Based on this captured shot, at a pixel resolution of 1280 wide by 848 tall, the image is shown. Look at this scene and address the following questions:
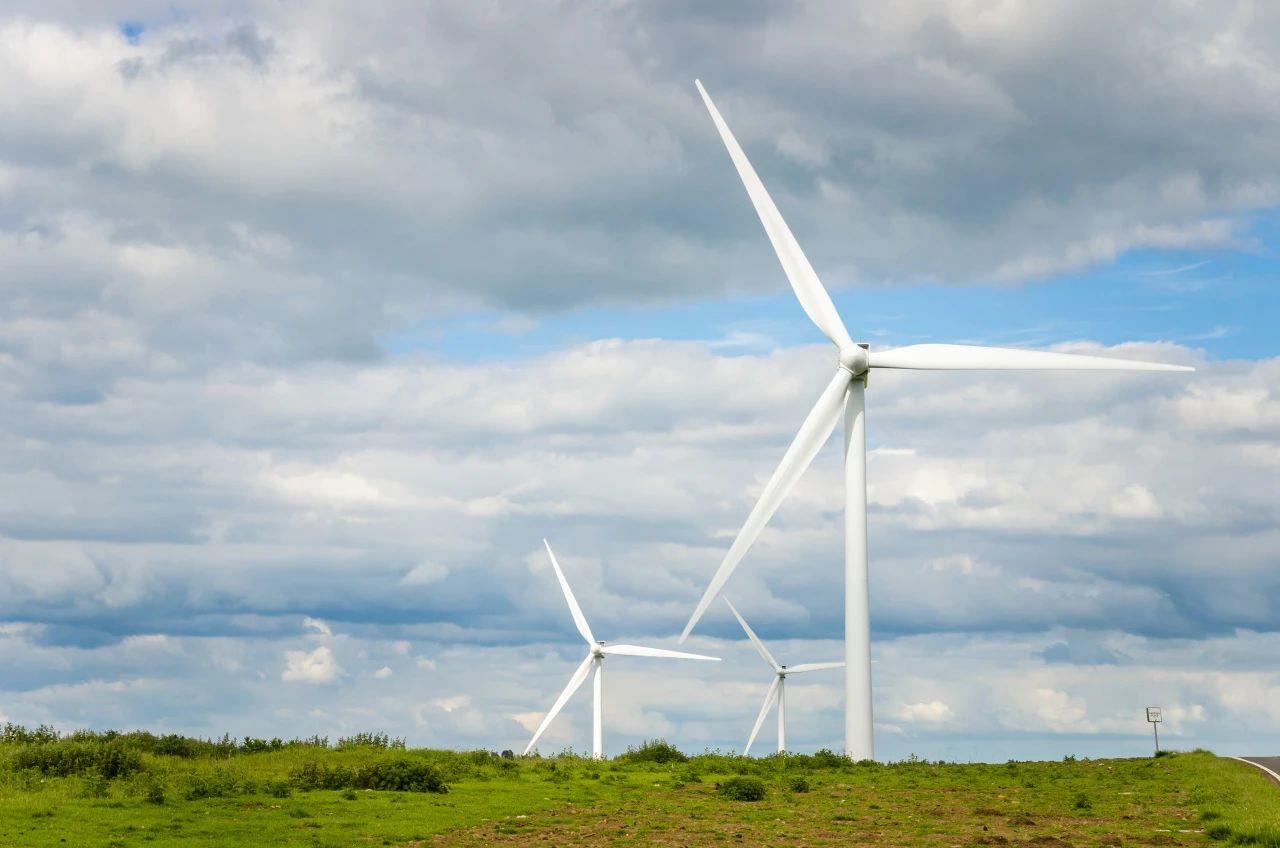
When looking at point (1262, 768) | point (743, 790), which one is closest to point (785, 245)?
point (743, 790)

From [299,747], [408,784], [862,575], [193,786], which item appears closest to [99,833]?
[193,786]

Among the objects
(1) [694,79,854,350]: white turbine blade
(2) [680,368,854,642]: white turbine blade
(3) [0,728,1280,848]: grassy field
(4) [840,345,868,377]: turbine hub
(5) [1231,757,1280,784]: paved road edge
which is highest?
(1) [694,79,854,350]: white turbine blade

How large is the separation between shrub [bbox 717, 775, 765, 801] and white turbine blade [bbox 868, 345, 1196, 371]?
25035 mm

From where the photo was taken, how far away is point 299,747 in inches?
2628

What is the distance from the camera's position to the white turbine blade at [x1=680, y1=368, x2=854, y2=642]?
190 feet

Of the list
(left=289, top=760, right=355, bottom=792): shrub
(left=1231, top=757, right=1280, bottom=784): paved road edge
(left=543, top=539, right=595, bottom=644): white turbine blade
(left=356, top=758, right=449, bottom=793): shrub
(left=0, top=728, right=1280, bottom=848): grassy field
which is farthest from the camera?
(left=543, top=539, right=595, bottom=644): white turbine blade

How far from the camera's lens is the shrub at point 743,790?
46.2 metres

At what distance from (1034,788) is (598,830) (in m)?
19.1

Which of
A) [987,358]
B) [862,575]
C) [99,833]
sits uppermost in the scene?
[987,358]

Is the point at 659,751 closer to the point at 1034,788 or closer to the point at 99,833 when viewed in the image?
the point at 1034,788

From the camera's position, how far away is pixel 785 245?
219 ft

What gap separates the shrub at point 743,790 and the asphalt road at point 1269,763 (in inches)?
950

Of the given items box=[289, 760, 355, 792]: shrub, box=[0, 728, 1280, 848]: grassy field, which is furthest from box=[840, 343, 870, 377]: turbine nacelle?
box=[289, 760, 355, 792]: shrub

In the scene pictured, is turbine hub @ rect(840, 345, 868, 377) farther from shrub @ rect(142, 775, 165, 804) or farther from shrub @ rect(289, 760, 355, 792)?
shrub @ rect(142, 775, 165, 804)
